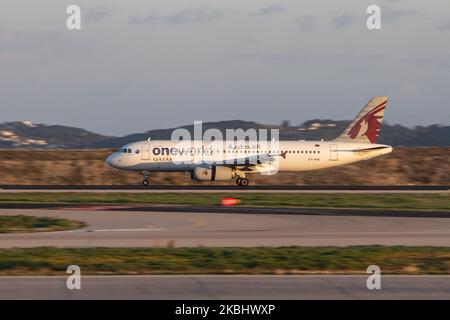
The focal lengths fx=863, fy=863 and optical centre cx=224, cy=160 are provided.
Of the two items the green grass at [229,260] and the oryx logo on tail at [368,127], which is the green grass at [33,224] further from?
the oryx logo on tail at [368,127]

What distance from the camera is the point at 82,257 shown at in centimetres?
2606

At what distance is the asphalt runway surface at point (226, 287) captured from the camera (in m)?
18.4

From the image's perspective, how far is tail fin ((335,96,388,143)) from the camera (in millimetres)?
77500

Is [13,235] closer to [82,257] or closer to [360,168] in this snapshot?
[82,257]

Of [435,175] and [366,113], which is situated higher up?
[366,113]

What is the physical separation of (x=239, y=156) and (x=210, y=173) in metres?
3.46

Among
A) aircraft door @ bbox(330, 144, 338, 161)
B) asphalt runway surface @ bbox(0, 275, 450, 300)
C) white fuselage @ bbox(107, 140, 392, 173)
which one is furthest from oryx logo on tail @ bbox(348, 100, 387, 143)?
asphalt runway surface @ bbox(0, 275, 450, 300)

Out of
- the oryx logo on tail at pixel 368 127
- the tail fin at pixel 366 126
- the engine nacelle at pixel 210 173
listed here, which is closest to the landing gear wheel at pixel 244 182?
the engine nacelle at pixel 210 173

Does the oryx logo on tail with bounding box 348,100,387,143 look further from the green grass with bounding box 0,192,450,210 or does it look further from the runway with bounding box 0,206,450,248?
the runway with bounding box 0,206,450,248

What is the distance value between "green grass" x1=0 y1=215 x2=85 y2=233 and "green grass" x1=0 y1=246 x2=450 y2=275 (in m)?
8.22

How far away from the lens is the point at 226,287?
64.9 ft

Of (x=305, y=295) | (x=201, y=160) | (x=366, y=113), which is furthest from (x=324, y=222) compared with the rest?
(x=366, y=113)
